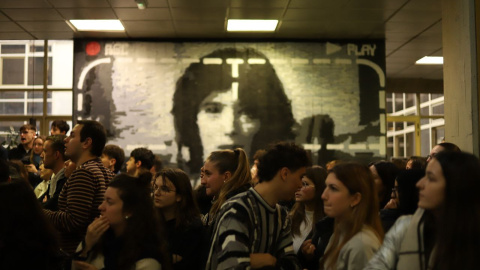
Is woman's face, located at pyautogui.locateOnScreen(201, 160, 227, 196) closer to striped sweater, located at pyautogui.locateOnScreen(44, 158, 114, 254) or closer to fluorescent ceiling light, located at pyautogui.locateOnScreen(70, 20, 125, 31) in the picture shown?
striped sweater, located at pyautogui.locateOnScreen(44, 158, 114, 254)

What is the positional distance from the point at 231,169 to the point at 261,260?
56.9 inches

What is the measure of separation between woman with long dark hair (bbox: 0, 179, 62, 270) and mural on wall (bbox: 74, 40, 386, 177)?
22.5 ft

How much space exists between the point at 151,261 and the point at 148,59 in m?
7.20

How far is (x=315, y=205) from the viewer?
174 inches

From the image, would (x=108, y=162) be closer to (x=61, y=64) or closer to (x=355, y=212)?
(x=355, y=212)

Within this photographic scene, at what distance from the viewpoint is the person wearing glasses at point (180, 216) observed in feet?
11.6

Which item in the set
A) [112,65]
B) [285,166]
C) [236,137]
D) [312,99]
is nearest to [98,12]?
[112,65]

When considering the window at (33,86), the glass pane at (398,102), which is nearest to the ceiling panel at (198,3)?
the window at (33,86)

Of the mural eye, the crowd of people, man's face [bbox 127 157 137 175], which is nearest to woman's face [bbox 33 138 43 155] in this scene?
man's face [bbox 127 157 137 175]

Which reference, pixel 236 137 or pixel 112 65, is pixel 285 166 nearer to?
pixel 236 137

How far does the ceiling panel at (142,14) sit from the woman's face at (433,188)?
6.28 meters

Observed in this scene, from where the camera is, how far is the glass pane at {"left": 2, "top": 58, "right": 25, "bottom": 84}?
1094 centimetres

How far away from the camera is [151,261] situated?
A: 2.94m

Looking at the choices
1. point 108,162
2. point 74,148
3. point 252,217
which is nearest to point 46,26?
point 108,162
